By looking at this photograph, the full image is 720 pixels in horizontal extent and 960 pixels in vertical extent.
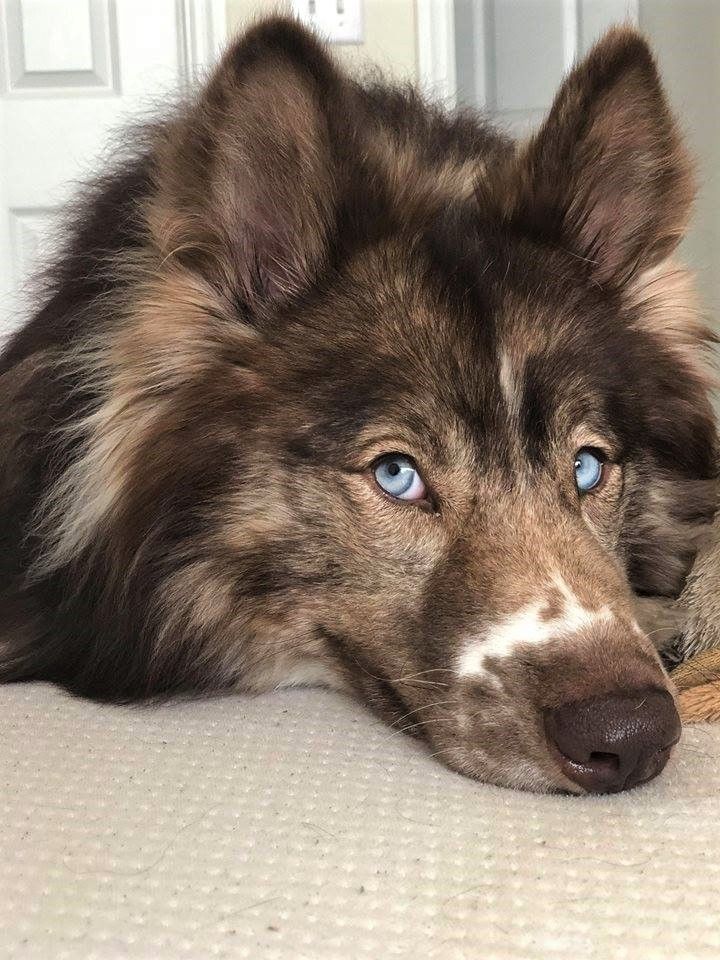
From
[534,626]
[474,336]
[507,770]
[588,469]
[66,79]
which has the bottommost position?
[507,770]

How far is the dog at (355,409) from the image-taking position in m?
1.62

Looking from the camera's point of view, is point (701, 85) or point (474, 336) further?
point (701, 85)

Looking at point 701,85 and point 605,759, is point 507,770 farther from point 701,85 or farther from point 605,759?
point 701,85

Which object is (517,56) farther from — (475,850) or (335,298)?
(475,850)

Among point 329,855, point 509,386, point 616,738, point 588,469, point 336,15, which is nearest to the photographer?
point 329,855

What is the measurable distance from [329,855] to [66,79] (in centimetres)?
425

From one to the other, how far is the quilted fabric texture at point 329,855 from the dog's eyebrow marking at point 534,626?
0.17 m

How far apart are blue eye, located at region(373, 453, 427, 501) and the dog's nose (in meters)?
0.46

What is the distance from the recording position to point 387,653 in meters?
1.69

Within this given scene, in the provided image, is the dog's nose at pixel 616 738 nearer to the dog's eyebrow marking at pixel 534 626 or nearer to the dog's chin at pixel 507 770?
the dog's chin at pixel 507 770

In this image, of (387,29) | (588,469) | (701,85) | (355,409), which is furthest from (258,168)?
(387,29)

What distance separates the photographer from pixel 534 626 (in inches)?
58.1

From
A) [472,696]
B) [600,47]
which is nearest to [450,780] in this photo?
[472,696]

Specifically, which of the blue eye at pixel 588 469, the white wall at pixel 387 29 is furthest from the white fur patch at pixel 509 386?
the white wall at pixel 387 29
